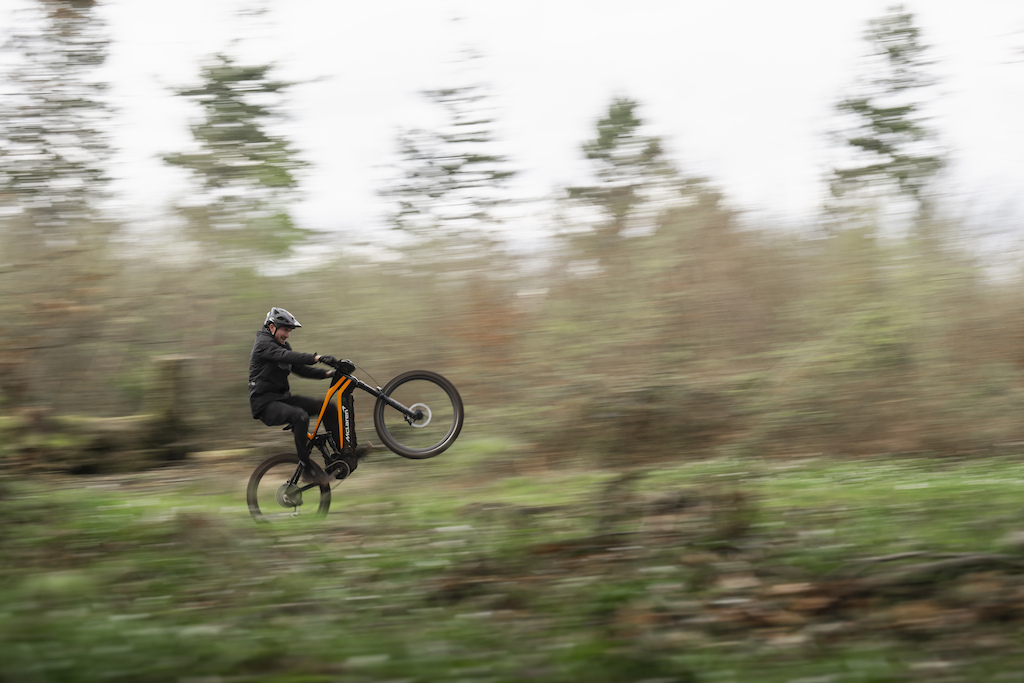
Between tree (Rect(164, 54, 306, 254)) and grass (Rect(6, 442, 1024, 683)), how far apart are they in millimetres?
6020

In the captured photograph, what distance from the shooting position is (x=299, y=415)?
6.71m

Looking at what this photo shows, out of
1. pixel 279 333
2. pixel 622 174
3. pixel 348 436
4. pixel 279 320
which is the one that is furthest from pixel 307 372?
pixel 622 174

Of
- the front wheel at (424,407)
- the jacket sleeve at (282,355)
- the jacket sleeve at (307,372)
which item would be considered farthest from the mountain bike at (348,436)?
the jacket sleeve at (282,355)

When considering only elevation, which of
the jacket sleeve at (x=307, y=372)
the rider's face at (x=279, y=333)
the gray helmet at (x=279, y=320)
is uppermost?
the gray helmet at (x=279, y=320)

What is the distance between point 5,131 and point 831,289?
39.7ft

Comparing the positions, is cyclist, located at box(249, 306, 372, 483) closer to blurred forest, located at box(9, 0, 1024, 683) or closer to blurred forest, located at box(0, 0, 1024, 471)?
blurred forest, located at box(9, 0, 1024, 683)

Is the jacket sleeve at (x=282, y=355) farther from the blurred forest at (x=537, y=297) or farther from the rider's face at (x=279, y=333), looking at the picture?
the blurred forest at (x=537, y=297)

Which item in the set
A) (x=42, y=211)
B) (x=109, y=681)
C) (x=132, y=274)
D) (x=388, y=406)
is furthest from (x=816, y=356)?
(x=42, y=211)

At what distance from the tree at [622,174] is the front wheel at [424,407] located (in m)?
4.01

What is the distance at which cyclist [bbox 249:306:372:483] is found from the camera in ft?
21.8

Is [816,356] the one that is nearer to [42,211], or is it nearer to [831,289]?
[831,289]

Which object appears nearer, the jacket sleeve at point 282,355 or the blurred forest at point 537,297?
the jacket sleeve at point 282,355

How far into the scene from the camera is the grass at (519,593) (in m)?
3.00

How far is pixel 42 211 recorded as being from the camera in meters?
10.6
